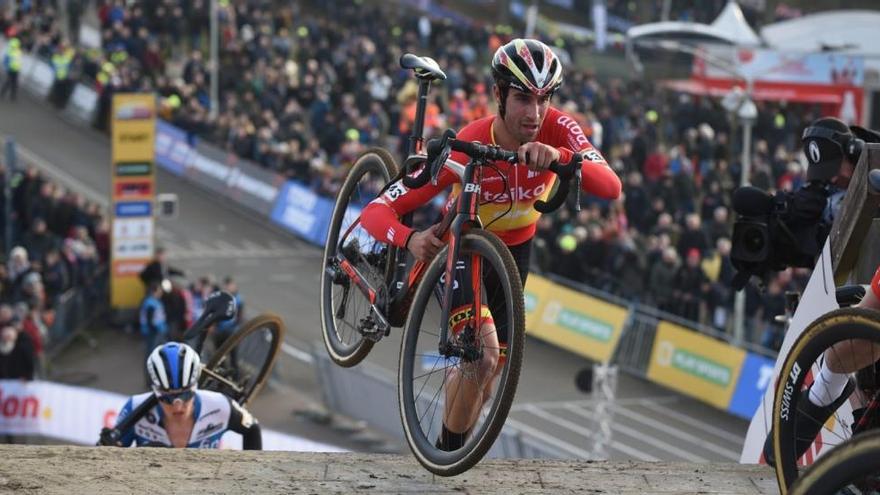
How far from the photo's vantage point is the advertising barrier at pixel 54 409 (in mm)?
19328

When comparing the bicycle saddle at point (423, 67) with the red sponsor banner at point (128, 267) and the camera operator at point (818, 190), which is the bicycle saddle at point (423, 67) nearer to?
the camera operator at point (818, 190)

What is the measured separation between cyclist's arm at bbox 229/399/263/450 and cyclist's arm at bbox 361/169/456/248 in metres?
2.16

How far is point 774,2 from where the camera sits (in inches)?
1677

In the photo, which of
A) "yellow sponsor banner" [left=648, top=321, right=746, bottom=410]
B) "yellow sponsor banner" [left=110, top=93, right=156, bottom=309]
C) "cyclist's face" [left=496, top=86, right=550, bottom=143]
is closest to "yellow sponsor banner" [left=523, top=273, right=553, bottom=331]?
"yellow sponsor banner" [left=648, top=321, right=746, bottom=410]

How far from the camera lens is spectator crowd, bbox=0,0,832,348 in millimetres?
24500

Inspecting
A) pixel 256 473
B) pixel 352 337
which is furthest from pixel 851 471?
pixel 352 337

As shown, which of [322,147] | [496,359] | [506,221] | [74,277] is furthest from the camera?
[322,147]

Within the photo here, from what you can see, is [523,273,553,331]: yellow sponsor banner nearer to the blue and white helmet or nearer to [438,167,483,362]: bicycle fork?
the blue and white helmet

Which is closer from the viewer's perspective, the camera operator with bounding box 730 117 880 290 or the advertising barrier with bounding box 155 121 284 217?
the camera operator with bounding box 730 117 880 290

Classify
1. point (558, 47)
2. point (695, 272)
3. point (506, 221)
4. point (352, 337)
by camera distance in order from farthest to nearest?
point (558, 47)
point (695, 272)
point (352, 337)
point (506, 221)

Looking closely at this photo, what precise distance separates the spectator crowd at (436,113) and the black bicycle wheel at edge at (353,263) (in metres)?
10.2

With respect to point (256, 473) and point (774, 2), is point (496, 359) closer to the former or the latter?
point (256, 473)

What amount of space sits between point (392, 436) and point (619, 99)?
16.7 metres

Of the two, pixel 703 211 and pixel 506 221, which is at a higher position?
pixel 506 221
